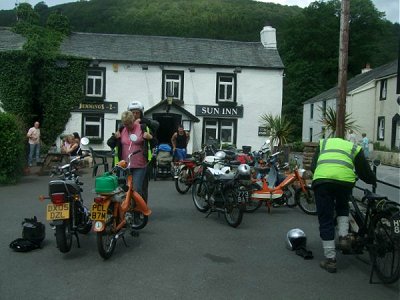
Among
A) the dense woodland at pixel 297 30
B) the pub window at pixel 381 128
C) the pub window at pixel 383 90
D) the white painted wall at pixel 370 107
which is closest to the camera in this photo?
the white painted wall at pixel 370 107

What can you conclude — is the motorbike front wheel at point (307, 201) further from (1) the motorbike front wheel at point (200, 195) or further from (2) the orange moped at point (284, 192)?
(1) the motorbike front wheel at point (200, 195)

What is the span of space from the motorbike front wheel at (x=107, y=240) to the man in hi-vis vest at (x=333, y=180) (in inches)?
102

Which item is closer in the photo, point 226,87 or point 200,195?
point 200,195

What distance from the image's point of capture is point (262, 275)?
5664 mm

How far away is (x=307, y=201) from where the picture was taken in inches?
393

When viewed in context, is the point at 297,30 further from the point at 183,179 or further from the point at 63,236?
the point at 63,236

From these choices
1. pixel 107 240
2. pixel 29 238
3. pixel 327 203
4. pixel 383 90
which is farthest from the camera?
pixel 383 90

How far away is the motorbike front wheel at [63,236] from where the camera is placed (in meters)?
6.07

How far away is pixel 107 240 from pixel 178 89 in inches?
845

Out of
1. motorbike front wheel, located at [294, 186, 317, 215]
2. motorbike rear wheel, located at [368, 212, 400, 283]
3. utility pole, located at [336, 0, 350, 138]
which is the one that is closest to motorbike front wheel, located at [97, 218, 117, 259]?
motorbike rear wheel, located at [368, 212, 400, 283]

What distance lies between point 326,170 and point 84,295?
3.09 m

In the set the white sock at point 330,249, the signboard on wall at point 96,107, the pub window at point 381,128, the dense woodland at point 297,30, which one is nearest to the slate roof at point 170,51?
the signboard on wall at point 96,107

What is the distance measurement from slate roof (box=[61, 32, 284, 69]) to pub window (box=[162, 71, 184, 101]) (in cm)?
67

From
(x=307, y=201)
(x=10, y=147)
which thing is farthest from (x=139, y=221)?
(x=10, y=147)
